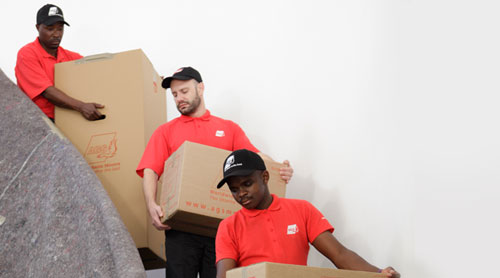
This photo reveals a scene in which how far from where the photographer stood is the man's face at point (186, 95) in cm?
230

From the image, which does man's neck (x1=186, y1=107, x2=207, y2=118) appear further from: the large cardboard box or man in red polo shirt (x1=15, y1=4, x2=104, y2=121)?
man in red polo shirt (x1=15, y1=4, x2=104, y2=121)

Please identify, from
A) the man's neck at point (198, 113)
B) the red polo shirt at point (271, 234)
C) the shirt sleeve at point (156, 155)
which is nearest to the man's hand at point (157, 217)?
the shirt sleeve at point (156, 155)

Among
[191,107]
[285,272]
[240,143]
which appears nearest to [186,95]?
[191,107]

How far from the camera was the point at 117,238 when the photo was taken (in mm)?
1637

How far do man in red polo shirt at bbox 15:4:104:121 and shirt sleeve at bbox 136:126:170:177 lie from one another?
13.4 inches

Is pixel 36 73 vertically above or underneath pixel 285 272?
above

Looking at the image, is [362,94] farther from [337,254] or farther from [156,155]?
[156,155]

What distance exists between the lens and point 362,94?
2090 millimetres

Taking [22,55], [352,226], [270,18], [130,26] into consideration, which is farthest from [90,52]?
[352,226]

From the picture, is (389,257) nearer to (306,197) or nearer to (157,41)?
(306,197)

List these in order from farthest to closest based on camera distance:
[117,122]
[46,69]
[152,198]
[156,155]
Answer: [46,69]
[117,122]
[156,155]
[152,198]

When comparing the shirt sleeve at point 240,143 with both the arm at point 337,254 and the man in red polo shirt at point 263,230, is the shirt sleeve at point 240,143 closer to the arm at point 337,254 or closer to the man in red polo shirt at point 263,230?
the man in red polo shirt at point 263,230

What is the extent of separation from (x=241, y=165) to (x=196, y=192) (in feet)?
0.91

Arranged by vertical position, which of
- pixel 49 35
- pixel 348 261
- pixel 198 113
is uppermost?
pixel 49 35
